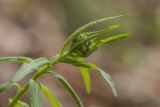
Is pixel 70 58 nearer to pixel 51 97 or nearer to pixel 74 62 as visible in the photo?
pixel 74 62

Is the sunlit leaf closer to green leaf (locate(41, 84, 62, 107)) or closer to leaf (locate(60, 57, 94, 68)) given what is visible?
leaf (locate(60, 57, 94, 68))

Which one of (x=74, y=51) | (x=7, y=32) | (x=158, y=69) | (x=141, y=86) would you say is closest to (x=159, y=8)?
(x=158, y=69)

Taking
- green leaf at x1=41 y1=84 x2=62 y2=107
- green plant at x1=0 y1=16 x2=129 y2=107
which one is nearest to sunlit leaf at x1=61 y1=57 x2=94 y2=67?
green plant at x1=0 y1=16 x2=129 y2=107

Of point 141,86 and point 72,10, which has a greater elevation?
point 72,10

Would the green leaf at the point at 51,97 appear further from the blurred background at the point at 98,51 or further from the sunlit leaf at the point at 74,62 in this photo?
the blurred background at the point at 98,51

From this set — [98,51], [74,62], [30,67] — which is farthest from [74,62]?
[98,51]

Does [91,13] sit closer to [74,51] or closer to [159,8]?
[159,8]
